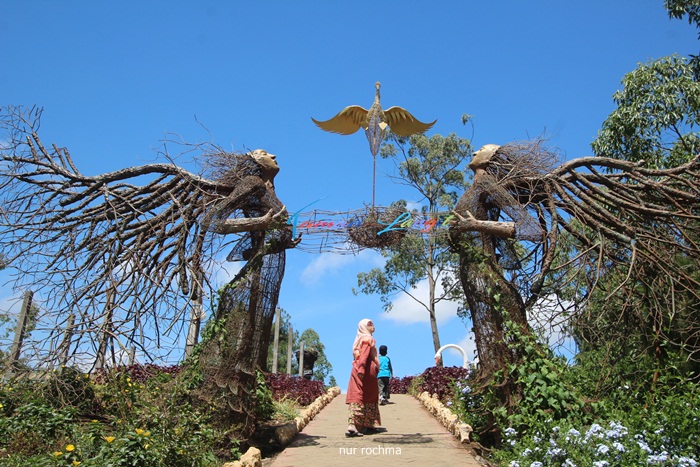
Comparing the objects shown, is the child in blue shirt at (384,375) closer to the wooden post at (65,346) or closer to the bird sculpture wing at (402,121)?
the bird sculpture wing at (402,121)

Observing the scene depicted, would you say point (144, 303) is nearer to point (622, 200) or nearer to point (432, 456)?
point (432, 456)

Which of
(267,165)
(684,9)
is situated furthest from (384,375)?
(684,9)

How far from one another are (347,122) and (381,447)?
14.9ft

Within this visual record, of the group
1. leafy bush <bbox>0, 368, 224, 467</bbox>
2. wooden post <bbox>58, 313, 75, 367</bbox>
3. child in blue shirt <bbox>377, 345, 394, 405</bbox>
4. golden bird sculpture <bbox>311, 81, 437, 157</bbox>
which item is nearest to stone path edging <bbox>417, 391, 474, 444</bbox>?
child in blue shirt <bbox>377, 345, 394, 405</bbox>

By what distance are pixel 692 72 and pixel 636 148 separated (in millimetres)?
1941

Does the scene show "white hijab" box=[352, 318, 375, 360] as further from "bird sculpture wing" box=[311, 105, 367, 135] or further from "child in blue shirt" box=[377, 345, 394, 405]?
"child in blue shirt" box=[377, 345, 394, 405]

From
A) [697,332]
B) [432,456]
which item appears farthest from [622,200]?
[432,456]

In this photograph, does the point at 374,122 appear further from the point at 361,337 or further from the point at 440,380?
the point at 440,380

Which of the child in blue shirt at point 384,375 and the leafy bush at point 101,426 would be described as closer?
the leafy bush at point 101,426

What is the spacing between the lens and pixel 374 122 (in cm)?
893

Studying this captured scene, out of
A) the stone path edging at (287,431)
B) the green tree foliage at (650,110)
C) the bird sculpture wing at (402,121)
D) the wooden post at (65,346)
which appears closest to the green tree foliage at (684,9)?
the green tree foliage at (650,110)

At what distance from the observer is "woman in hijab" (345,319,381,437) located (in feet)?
30.0

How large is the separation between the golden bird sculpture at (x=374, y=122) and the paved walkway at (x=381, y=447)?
13.3ft

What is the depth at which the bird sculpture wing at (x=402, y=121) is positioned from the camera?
29.5ft
